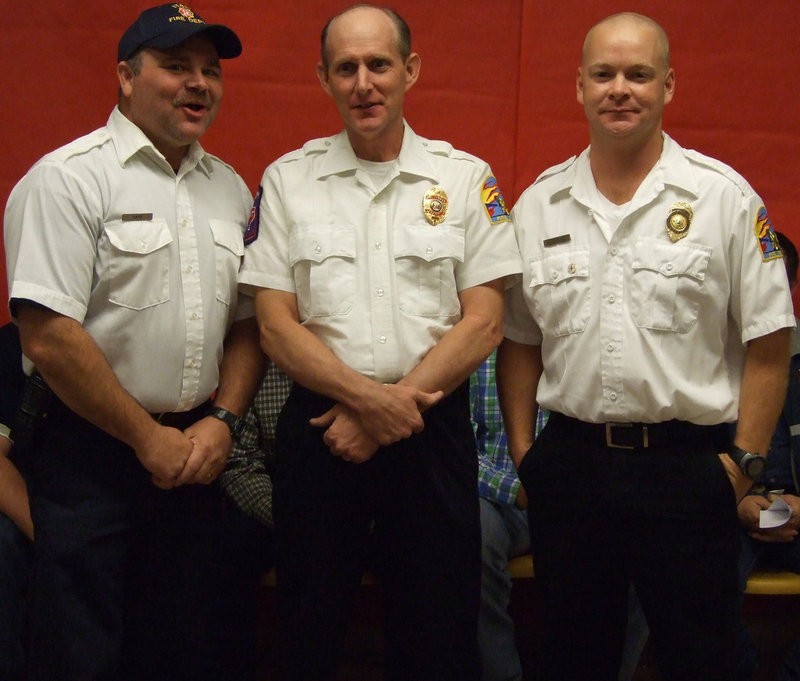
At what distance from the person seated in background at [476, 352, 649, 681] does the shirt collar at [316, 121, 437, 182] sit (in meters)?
0.69

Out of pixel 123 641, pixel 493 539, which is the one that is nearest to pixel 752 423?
pixel 493 539

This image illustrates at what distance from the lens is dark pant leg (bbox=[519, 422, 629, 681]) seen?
186 centimetres

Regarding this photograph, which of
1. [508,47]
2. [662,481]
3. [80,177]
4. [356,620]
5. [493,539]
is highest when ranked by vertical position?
[508,47]

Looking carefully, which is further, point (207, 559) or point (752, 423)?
point (207, 559)

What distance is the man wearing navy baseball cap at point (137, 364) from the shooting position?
177 cm

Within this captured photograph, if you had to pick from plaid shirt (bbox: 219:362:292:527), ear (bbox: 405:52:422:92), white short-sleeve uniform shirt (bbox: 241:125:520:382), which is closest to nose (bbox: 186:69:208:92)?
white short-sleeve uniform shirt (bbox: 241:125:520:382)

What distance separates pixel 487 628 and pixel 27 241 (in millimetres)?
1571

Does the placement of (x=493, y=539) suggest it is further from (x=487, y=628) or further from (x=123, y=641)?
(x=123, y=641)

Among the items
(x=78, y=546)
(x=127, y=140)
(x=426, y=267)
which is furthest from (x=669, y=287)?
(x=78, y=546)

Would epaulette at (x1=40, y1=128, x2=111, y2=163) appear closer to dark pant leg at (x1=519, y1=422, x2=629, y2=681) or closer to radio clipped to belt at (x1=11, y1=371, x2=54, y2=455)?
radio clipped to belt at (x1=11, y1=371, x2=54, y2=455)

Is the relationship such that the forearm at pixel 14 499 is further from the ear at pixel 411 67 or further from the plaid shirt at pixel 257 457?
the ear at pixel 411 67

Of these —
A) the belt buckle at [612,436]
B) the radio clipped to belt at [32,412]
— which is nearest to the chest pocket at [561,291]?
the belt buckle at [612,436]

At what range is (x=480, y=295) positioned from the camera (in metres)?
1.95

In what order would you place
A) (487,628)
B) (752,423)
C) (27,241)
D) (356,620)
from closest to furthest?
(27,241) → (752,423) → (487,628) → (356,620)
